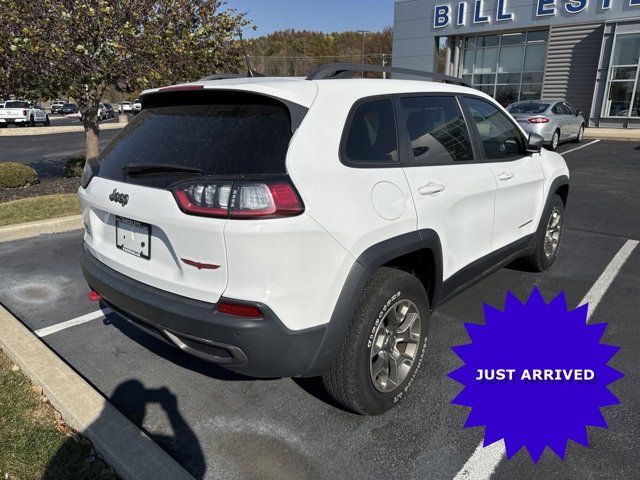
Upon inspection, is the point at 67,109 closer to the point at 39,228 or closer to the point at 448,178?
the point at 39,228

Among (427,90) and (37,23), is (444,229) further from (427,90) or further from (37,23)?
(37,23)

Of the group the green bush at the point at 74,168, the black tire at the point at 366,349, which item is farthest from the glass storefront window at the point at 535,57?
the black tire at the point at 366,349

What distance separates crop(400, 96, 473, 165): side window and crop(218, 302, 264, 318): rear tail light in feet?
4.25

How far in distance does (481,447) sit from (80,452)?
2012 millimetres

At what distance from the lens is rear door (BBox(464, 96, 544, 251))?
3.53 metres

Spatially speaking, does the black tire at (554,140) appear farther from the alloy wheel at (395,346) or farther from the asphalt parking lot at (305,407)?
the alloy wheel at (395,346)

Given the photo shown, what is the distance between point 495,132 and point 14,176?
8644mm

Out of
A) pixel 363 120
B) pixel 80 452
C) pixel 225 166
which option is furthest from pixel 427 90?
pixel 80 452

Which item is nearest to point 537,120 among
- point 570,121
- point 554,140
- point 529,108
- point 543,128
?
point 543,128

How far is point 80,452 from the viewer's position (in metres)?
2.38

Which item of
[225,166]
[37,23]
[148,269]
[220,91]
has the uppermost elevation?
[37,23]

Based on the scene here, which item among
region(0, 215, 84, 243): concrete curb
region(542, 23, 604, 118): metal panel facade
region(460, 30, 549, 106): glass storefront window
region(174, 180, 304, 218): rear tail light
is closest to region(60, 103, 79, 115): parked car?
region(460, 30, 549, 106): glass storefront window

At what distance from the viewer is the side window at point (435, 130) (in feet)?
9.21

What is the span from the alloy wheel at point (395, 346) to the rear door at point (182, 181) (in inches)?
37.9
